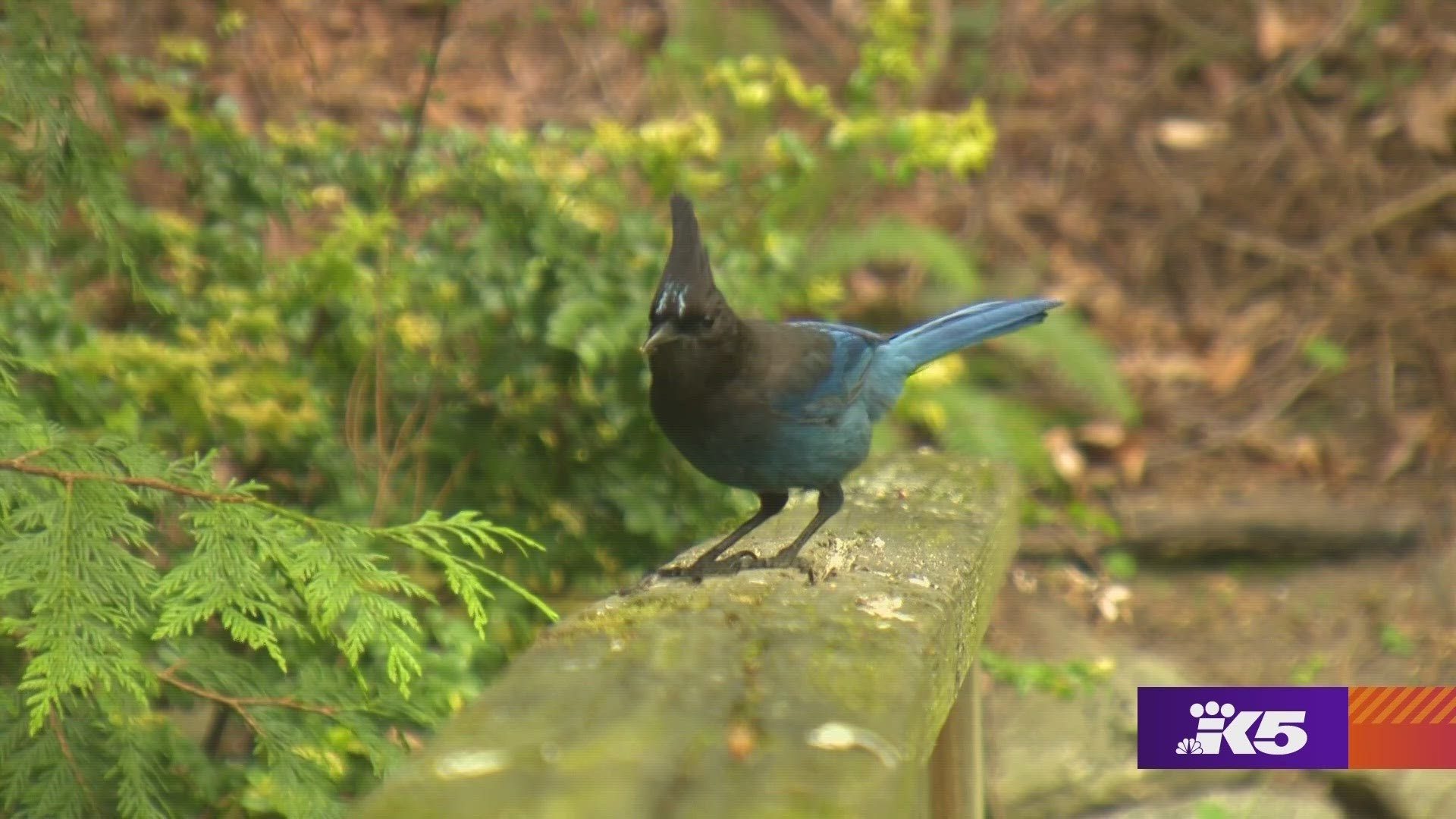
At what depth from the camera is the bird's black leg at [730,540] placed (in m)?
2.66

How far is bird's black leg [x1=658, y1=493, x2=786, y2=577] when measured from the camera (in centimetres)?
266

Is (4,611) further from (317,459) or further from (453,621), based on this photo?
(317,459)

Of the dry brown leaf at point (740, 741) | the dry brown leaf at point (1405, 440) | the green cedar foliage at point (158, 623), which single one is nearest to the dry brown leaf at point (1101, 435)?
the dry brown leaf at point (1405, 440)

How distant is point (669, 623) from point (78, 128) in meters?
1.40

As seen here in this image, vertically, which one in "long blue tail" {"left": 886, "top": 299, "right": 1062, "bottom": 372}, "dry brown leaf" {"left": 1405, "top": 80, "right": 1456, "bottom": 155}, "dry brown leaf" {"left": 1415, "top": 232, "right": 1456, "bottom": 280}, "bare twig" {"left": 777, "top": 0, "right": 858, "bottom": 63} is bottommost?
"long blue tail" {"left": 886, "top": 299, "right": 1062, "bottom": 372}

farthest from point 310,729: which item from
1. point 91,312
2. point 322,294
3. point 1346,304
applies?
point 1346,304

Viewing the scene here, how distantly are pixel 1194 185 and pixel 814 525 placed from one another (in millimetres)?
5471

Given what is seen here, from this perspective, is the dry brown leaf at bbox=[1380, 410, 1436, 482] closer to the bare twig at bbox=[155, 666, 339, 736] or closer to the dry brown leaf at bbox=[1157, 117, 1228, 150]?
the dry brown leaf at bbox=[1157, 117, 1228, 150]

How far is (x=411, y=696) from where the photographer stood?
280cm

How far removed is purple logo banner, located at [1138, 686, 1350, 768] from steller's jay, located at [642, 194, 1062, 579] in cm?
93

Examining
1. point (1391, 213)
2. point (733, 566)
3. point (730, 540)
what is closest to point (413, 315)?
point (730, 540)

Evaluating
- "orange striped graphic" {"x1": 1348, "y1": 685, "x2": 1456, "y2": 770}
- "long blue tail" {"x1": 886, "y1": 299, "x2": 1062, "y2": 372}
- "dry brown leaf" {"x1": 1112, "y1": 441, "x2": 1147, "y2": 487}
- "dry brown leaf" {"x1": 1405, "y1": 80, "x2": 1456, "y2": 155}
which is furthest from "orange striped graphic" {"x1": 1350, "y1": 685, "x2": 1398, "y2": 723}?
"dry brown leaf" {"x1": 1405, "y1": 80, "x2": 1456, "y2": 155}

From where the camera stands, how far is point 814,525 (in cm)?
280

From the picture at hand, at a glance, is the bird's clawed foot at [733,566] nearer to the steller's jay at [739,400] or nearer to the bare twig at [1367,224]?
the steller's jay at [739,400]
